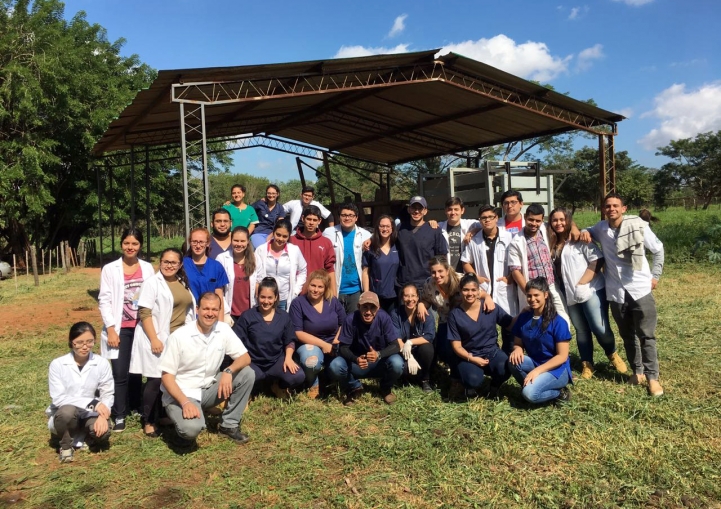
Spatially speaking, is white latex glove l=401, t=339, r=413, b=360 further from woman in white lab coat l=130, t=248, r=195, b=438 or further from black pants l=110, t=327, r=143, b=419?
black pants l=110, t=327, r=143, b=419

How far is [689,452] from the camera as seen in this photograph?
310cm

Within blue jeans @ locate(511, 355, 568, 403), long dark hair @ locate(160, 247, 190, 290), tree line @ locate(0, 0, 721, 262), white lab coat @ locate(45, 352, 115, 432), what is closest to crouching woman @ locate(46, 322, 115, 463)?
white lab coat @ locate(45, 352, 115, 432)

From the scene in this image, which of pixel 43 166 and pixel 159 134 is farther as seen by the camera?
pixel 43 166

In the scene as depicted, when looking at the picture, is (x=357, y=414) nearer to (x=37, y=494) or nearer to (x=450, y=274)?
(x=450, y=274)

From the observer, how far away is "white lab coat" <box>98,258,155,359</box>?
3754mm

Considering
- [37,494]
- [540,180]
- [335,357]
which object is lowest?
[37,494]

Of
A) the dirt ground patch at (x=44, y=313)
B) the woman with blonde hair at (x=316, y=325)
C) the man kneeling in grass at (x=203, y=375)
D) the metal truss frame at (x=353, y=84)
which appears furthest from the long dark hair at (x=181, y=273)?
the dirt ground patch at (x=44, y=313)

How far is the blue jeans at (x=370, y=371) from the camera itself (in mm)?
4191

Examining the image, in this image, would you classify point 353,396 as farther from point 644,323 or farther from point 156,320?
point 644,323

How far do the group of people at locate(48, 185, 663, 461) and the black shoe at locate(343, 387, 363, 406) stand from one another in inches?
0.5

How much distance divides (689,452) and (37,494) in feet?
13.0

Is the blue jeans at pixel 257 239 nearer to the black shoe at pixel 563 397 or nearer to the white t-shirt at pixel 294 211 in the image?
the white t-shirt at pixel 294 211

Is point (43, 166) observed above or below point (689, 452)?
above

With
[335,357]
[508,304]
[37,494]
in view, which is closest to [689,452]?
[508,304]
